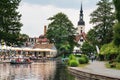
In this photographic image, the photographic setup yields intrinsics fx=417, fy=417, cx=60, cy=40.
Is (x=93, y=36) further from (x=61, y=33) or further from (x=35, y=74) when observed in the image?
(x=35, y=74)

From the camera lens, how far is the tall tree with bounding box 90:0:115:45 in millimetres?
99375

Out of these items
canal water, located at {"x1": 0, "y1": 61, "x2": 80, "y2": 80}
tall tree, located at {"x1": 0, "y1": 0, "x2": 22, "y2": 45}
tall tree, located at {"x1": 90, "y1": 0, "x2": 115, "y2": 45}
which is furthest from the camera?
tall tree, located at {"x1": 90, "y1": 0, "x2": 115, "y2": 45}

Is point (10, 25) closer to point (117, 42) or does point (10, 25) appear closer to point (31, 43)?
point (117, 42)

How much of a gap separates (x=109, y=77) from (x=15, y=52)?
90.0 metres

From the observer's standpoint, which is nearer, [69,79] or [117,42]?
[69,79]

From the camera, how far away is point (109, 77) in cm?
3206

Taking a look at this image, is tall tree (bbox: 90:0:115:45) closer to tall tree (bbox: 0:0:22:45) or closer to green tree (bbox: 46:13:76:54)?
green tree (bbox: 46:13:76:54)

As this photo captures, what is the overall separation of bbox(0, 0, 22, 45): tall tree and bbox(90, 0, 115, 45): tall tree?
6361 centimetres

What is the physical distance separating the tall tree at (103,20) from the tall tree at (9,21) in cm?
6361

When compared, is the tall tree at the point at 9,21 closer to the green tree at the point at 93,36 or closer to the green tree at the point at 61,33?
the green tree at the point at 93,36

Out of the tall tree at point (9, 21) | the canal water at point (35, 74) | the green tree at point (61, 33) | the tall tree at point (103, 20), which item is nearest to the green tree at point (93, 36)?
the tall tree at point (103, 20)

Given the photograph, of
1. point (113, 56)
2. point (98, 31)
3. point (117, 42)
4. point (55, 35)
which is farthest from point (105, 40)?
point (117, 42)

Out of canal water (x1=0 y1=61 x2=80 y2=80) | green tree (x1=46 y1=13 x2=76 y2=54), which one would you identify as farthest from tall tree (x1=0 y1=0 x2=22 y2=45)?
green tree (x1=46 y1=13 x2=76 y2=54)

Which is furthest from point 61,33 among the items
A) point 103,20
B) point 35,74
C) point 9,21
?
point 9,21
